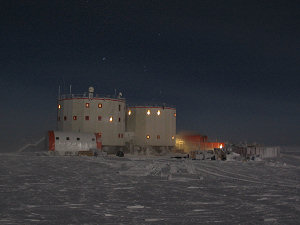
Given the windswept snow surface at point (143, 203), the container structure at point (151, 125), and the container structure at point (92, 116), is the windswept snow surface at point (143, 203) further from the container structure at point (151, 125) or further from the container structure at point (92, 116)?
the container structure at point (151, 125)

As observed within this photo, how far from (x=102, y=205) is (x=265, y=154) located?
44939mm

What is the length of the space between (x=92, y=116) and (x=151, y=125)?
12.3 metres

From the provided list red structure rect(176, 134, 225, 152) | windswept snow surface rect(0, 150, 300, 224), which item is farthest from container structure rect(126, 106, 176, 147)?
windswept snow surface rect(0, 150, 300, 224)

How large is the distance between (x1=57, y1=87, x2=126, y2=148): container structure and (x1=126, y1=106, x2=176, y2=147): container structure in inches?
245

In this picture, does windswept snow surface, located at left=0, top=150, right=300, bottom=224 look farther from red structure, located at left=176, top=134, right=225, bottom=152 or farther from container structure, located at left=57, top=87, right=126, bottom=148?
red structure, located at left=176, top=134, right=225, bottom=152

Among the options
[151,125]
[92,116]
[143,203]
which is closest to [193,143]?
[151,125]

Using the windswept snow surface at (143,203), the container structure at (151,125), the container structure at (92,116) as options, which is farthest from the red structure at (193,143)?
the windswept snow surface at (143,203)

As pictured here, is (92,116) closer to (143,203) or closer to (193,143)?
(193,143)

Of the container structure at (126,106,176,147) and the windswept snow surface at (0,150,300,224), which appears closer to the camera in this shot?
the windswept snow surface at (0,150,300,224)

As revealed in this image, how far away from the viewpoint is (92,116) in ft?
175

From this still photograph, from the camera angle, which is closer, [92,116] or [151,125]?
[92,116]

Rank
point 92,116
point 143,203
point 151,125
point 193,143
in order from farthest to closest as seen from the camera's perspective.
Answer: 1. point 193,143
2. point 151,125
3. point 92,116
4. point 143,203

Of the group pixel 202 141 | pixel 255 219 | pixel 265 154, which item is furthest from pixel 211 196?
pixel 202 141

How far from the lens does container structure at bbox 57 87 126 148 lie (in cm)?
5284
